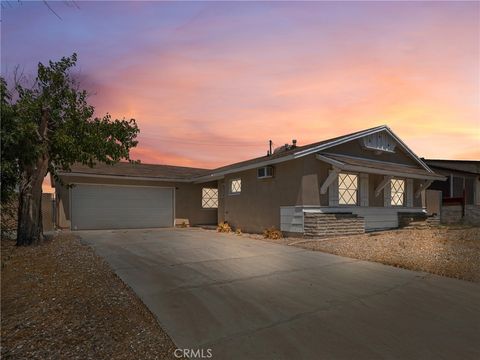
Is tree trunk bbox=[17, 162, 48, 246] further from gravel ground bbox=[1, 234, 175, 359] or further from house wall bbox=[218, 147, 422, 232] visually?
house wall bbox=[218, 147, 422, 232]

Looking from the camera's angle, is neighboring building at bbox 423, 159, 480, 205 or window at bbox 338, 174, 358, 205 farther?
neighboring building at bbox 423, 159, 480, 205

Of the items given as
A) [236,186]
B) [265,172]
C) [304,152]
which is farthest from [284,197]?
[236,186]

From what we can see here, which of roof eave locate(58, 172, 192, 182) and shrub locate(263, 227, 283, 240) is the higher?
roof eave locate(58, 172, 192, 182)

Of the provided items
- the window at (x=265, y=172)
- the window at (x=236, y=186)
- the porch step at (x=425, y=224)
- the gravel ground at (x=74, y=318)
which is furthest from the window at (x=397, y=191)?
the gravel ground at (x=74, y=318)

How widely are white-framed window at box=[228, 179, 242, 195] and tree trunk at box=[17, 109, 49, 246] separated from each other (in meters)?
8.82

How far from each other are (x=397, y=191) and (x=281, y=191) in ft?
23.0

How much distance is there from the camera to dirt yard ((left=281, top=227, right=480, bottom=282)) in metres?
7.14

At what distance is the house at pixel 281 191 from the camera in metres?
12.7

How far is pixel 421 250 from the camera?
30.0 feet

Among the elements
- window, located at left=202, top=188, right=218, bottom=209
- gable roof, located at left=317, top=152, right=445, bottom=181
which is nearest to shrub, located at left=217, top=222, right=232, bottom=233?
window, located at left=202, top=188, right=218, bottom=209

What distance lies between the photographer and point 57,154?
10.8 m

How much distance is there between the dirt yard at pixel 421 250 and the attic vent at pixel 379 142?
484cm

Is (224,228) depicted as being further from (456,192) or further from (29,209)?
(456,192)

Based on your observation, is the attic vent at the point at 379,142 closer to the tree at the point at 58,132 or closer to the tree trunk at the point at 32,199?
the tree at the point at 58,132
